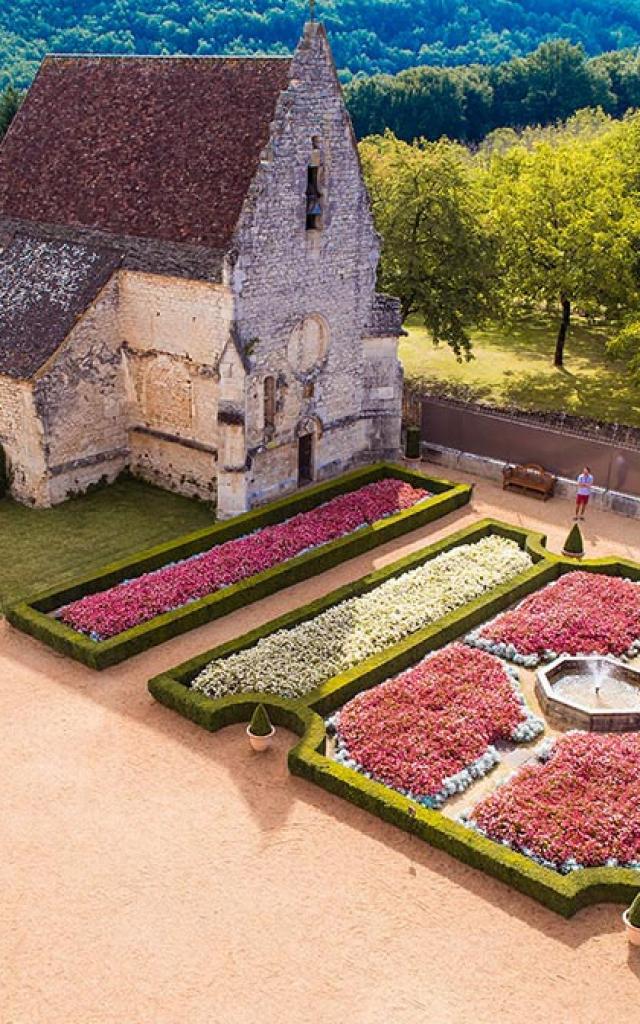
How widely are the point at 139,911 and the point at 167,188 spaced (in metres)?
23.9

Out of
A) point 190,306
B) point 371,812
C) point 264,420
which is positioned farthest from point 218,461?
point 371,812

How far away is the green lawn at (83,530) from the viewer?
30484mm

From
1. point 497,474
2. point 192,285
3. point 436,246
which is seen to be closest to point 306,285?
point 192,285

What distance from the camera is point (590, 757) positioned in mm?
22281

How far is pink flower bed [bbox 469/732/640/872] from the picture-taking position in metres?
19.9

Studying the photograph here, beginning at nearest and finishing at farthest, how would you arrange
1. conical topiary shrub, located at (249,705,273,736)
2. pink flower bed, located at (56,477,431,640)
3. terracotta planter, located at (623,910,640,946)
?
terracotta planter, located at (623,910,640,946) → conical topiary shrub, located at (249,705,273,736) → pink flower bed, located at (56,477,431,640)

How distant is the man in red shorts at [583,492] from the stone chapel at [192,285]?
25.9 feet

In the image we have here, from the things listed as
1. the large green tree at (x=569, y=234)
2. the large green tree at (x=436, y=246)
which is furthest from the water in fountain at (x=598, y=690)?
the large green tree at (x=569, y=234)

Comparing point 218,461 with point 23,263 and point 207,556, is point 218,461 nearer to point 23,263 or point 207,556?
point 207,556

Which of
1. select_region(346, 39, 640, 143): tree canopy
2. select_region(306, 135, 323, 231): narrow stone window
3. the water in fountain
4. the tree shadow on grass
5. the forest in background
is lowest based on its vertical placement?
the water in fountain

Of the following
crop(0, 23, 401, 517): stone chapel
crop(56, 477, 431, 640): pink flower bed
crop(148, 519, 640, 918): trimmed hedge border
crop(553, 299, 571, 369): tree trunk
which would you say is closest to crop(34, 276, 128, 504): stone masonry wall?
crop(0, 23, 401, 517): stone chapel

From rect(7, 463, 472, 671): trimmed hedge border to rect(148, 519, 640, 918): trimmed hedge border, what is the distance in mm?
1906

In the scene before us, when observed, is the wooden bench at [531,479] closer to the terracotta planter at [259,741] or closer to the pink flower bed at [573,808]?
the pink flower bed at [573,808]

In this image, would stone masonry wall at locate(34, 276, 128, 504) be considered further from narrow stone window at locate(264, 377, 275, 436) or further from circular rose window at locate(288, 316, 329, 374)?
circular rose window at locate(288, 316, 329, 374)
